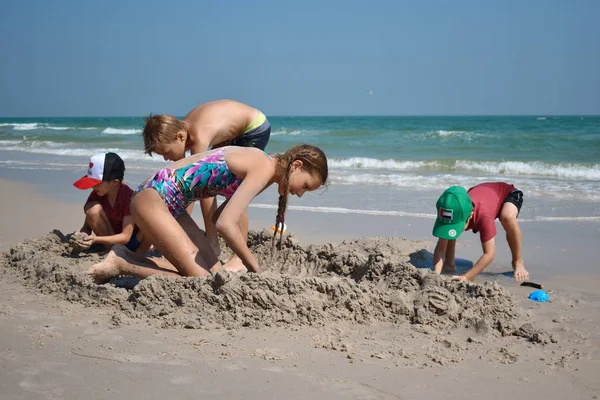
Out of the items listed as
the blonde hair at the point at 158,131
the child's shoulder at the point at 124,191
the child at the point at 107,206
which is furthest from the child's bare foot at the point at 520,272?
the child's shoulder at the point at 124,191

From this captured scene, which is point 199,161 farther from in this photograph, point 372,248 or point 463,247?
point 463,247

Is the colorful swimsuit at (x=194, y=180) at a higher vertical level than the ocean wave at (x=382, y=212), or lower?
higher

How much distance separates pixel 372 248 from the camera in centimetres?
490

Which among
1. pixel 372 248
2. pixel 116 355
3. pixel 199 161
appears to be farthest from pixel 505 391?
pixel 372 248

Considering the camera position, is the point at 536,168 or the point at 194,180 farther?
the point at 536,168

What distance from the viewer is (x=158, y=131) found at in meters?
4.05

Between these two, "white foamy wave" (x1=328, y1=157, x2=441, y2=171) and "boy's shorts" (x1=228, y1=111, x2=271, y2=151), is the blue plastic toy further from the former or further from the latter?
"white foamy wave" (x1=328, y1=157, x2=441, y2=171)

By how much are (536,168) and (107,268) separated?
10754 millimetres

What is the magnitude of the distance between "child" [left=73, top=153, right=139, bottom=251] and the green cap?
6.72 ft

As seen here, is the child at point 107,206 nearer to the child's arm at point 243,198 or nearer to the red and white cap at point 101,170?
the red and white cap at point 101,170

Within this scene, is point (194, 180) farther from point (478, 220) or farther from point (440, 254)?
point (478, 220)

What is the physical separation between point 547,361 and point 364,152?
14.9 metres

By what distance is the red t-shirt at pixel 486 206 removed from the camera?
168 inches

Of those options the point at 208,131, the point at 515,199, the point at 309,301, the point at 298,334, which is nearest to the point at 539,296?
the point at 515,199
